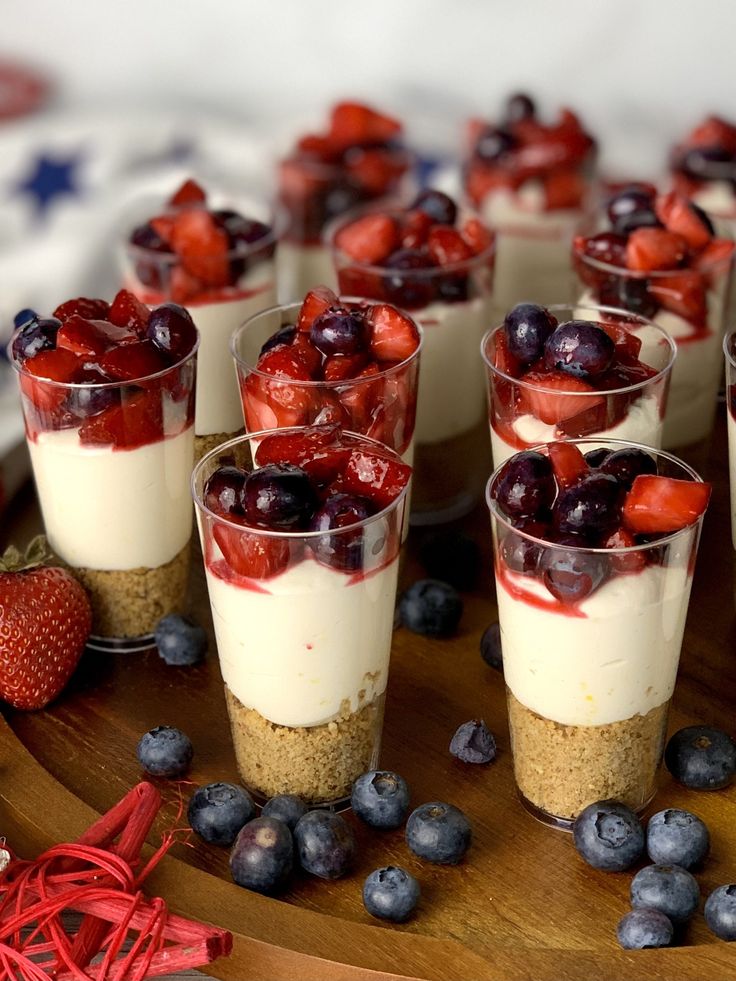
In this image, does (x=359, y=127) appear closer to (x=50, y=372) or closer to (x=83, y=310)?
(x=83, y=310)

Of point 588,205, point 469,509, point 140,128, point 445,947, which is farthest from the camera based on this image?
point 140,128

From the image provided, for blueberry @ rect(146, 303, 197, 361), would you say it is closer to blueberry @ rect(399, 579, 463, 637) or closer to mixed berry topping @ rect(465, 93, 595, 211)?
blueberry @ rect(399, 579, 463, 637)

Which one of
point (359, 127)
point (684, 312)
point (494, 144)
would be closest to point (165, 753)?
point (684, 312)

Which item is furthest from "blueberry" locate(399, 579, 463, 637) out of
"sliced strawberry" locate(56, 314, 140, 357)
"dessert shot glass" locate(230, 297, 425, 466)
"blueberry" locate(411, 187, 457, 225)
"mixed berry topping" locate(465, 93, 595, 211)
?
"mixed berry topping" locate(465, 93, 595, 211)

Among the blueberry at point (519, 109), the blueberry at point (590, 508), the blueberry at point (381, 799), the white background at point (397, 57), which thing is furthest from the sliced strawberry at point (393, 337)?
the white background at point (397, 57)

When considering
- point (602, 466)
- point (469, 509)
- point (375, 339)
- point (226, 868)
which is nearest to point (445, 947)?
point (226, 868)

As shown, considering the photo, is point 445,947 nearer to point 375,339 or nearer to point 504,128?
point 375,339
